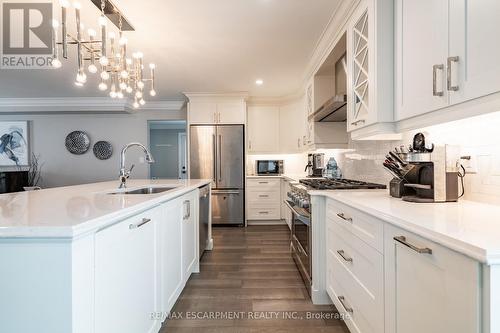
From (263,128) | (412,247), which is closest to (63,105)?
(263,128)

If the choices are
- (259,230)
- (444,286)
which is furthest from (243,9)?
(259,230)

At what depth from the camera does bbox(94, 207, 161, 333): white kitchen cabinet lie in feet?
3.29

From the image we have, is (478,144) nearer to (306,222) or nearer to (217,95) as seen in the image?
(306,222)

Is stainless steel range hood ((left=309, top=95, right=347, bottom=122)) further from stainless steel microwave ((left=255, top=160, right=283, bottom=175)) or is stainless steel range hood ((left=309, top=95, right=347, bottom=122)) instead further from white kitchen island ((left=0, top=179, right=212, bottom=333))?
stainless steel microwave ((left=255, top=160, right=283, bottom=175))

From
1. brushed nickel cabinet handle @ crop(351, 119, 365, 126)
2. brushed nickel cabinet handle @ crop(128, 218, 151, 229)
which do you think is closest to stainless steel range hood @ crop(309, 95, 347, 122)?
brushed nickel cabinet handle @ crop(351, 119, 365, 126)

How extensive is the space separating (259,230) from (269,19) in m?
3.20

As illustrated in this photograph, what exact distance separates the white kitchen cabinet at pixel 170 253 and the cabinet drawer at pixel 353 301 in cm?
112

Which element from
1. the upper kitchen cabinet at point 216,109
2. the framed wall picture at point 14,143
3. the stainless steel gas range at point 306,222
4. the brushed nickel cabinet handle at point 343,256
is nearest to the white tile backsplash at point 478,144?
the stainless steel gas range at point 306,222

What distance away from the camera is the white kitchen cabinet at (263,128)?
5.33 meters

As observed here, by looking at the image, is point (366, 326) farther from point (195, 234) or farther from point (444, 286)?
point (195, 234)

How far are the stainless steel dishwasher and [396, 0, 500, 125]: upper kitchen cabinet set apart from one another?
215 cm

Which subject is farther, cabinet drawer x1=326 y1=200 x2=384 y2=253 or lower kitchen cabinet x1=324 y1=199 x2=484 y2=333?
cabinet drawer x1=326 y1=200 x2=384 y2=253

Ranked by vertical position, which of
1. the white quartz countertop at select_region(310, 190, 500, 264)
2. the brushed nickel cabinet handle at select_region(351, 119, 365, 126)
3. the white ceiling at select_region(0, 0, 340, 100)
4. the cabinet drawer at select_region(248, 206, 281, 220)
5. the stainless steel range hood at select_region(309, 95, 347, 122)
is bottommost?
the cabinet drawer at select_region(248, 206, 281, 220)

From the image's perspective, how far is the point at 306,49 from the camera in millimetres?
3082
